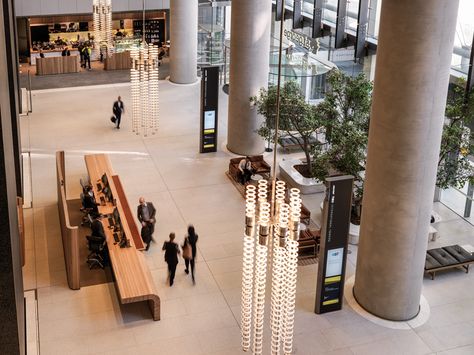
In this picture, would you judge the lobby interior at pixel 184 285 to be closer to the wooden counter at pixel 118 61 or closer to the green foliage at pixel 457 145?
the green foliage at pixel 457 145

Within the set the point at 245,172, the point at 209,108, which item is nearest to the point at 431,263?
the point at 245,172

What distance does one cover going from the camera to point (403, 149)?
1178cm

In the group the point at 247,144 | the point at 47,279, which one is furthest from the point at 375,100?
the point at 247,144

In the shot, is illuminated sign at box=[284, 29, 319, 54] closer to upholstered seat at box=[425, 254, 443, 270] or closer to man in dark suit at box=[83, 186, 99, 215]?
man in dark suit at box=[83, 186, 99, 215]

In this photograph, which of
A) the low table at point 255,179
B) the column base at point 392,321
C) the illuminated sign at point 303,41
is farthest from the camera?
the illuminated sign at point 303,41

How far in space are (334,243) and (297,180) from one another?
244 inches

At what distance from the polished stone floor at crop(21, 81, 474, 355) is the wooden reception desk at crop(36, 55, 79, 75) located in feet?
27.8

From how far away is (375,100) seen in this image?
39.7ft

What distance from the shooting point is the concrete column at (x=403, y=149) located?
36.7ft

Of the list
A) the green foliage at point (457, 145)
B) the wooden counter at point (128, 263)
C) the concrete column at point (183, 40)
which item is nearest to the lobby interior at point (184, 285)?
the wooden counter at point (128, 263)

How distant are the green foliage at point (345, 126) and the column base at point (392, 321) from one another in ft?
8.70

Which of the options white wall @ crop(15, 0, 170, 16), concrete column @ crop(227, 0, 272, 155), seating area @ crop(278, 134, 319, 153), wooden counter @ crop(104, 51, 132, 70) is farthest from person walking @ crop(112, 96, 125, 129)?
white wall @ crop(15, 0, 170, 16)

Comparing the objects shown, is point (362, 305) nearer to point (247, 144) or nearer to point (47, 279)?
point (47, 279)

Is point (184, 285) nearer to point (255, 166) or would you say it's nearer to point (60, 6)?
point (255, 166)
